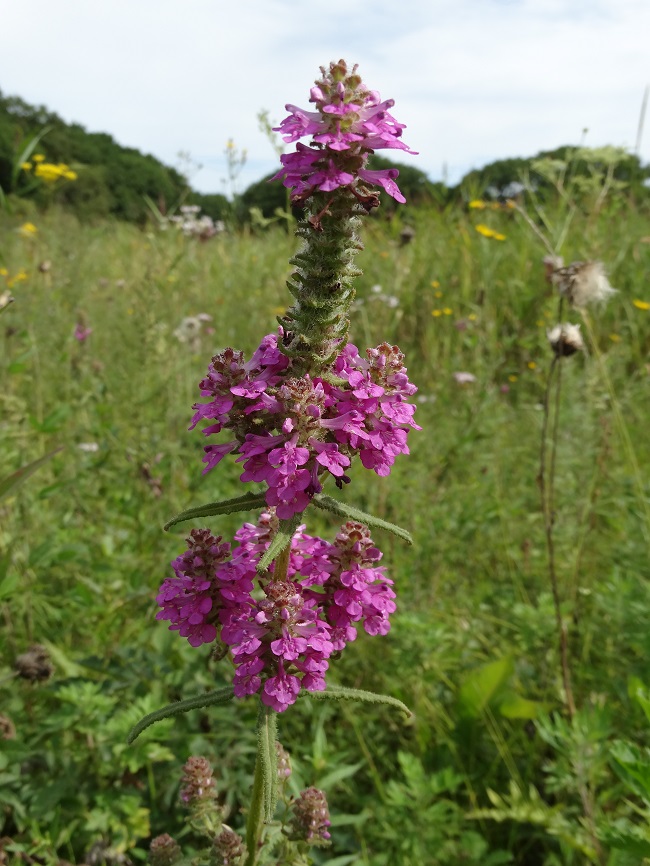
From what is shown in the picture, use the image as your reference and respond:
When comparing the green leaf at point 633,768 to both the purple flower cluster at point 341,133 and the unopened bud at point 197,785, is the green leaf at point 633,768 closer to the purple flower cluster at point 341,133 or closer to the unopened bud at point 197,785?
the unopened bud at point 197,785

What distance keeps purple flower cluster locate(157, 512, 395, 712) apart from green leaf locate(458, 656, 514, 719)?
1647mm

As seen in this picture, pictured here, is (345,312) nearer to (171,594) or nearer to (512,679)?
(171,594)

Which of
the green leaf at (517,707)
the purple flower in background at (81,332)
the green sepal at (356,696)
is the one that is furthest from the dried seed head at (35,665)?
the purple flower in background at (81,332)

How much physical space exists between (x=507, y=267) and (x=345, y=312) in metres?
7.10

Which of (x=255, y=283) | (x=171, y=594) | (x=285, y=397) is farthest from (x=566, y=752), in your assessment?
(x=255, y=283)

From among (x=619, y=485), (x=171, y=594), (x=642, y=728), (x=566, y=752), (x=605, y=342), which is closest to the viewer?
(x=171, y=594)

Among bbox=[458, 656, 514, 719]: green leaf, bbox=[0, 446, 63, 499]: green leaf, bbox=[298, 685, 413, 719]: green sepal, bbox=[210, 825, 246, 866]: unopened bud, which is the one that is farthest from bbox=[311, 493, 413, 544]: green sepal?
bbox=[458, 656, 514, 719]: green leaf

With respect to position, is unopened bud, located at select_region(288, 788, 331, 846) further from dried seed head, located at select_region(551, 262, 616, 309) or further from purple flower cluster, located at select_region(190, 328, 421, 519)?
dried seed head, located at select_region(551, 262, 616, 309)

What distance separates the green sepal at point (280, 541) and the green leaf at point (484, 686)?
203 centimetres

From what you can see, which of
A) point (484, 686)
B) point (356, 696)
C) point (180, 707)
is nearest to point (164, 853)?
point (180, 707)

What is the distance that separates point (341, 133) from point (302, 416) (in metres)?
0.53

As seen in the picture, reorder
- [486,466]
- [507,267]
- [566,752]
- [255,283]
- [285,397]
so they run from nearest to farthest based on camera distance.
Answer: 1. [285,397]
2. [566,752]
3. [486,466]
4. [255,283]
5. [507,267]

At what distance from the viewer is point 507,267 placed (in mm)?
7738

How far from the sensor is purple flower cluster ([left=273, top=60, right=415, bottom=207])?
1.17 m
